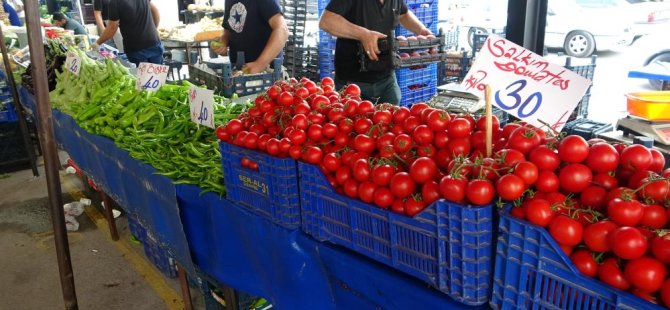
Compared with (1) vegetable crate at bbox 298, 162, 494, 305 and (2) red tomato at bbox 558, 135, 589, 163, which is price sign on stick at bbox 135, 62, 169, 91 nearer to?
(1) vegetable crate at bbox 298, 162, 494, 305

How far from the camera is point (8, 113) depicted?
5676 mm

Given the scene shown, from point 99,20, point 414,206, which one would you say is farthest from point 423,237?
point 99,20

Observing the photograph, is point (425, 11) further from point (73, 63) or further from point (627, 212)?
point (627, 212)

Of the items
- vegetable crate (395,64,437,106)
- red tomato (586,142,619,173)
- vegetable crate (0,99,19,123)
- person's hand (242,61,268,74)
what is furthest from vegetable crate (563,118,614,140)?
vegetable crate (0,99,19,123)

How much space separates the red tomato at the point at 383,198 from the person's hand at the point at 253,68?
2655 mm

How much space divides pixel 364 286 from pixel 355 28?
2.21m

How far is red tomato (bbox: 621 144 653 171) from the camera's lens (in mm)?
1280

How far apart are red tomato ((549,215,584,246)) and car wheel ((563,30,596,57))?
11497mm

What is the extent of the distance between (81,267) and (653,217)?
389cm

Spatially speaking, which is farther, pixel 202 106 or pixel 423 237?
pixel 202 106

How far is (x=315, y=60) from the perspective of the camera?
880 cm

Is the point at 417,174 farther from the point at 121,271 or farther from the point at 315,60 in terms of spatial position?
the point at 315,60

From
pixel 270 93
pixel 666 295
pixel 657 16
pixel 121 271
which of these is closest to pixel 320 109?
pixel 270 93

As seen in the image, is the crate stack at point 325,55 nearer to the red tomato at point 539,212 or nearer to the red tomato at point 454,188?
the red tomato at point 454,188
